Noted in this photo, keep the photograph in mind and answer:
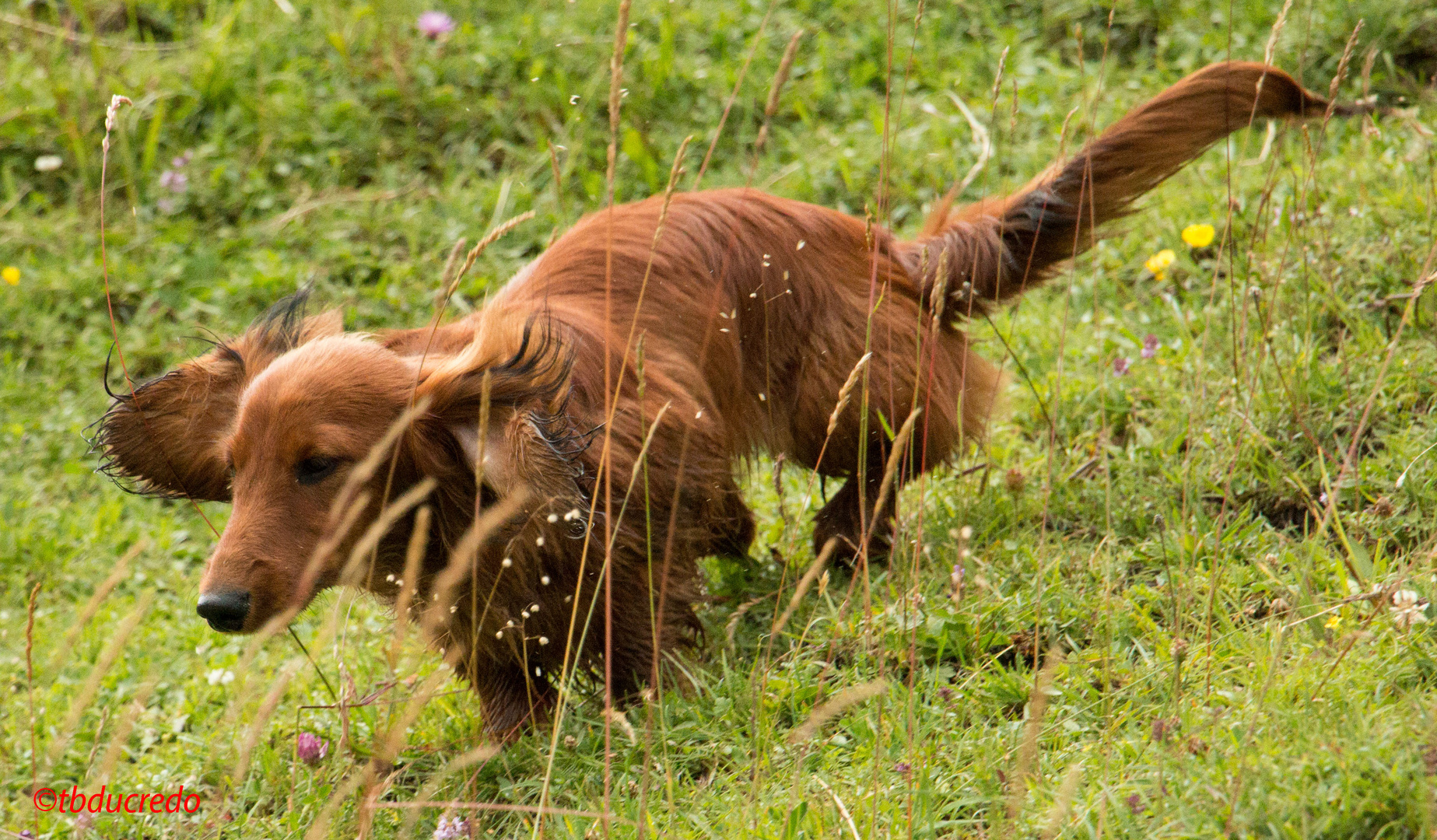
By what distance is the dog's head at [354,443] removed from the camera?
2.53 m

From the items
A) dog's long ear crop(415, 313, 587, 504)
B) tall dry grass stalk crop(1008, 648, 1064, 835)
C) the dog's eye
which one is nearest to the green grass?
tall dry grass stalk crop(1008, 648, 1064, 835)

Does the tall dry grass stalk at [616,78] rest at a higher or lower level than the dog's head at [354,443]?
higher

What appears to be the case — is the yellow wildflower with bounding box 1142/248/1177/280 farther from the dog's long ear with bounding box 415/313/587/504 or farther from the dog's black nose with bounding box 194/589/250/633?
the dog's black nose with bounding box 194/589/250/633

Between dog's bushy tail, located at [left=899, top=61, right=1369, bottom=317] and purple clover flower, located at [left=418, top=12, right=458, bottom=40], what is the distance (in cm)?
331

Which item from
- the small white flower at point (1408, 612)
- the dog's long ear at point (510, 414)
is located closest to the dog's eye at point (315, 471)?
the dog's long ear at point (510, 414)

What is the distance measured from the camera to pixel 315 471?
2672mm

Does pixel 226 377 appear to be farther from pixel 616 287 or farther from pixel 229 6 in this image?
pixel 229 6

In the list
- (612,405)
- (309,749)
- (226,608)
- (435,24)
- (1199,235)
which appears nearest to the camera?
(226,608)

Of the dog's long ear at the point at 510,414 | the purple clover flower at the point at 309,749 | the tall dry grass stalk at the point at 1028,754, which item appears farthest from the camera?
the purple clover flower at the point at 309,749

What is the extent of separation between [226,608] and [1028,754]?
1.50 metres

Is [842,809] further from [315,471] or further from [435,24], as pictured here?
[435,24]

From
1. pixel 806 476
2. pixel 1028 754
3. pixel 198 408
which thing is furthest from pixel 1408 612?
pixel 198 408

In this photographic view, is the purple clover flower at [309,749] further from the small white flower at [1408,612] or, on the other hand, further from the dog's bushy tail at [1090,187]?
the small white flower at [1408,612]

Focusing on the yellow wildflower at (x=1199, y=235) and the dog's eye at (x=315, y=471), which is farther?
the yellow wildflower at (x=1199, y=235)
